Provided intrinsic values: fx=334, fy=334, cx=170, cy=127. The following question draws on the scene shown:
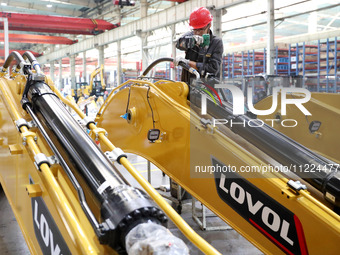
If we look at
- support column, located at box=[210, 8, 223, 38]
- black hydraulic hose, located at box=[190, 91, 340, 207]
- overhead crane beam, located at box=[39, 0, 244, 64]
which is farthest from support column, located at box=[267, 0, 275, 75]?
black hydraulic hose, located at box=[190, 91, 340, 207]

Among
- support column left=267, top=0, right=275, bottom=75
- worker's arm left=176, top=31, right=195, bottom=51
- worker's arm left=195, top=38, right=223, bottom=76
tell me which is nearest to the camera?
worker's arm left=176, top=31, right=195, bottom=51

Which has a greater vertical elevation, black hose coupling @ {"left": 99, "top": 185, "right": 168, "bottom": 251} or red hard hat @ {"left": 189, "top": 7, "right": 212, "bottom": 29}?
red hard hat @ {"left": 189, "top": 7, "right": 212, "bottom": 29}

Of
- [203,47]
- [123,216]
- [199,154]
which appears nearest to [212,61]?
[203,47]

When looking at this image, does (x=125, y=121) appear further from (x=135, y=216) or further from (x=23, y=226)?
(x=135, y=216)

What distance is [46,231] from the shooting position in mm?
1649

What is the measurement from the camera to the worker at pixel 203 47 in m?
3.49

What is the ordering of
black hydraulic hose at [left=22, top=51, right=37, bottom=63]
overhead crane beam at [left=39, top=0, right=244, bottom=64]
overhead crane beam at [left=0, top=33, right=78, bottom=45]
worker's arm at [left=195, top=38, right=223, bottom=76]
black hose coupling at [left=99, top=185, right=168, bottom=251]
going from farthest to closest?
1. overhead crane beam at [left=0, top=33, right=78, bottom=45]
2. overhead crane beam at [left=39, top=0, right=244, bottom=64]
3. worker's arm at [left=195, top=38, right=223, bottom=76]
4. black hydraulic hose at [left=22, top=51, right=37, bottom=63]
5. black hose coupling at [left=99, top=185, right=168, bottom=251]

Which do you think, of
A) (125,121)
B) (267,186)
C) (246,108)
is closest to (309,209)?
(267,186)

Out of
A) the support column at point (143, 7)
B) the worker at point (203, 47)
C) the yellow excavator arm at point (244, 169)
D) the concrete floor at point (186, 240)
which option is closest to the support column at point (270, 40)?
the worker at point (203, 47)

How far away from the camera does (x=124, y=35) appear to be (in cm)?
1488

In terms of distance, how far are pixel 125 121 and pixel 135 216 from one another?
269cm

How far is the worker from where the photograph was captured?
11.5ft

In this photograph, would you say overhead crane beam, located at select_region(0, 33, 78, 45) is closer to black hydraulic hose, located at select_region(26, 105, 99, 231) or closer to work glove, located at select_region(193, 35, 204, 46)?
work glove, located at select_region(193, 35, 204, 46)

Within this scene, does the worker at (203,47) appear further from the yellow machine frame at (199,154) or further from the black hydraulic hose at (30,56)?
→ the black hydraulic hose at (30,56)
